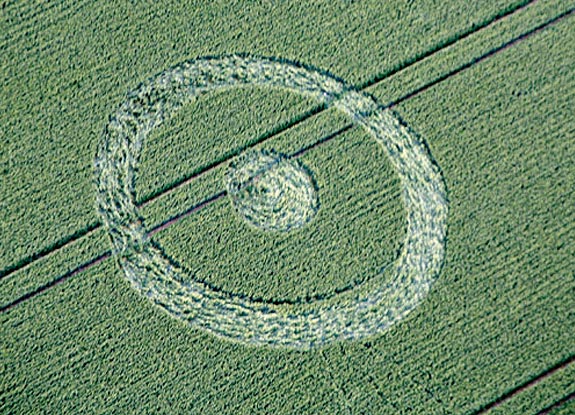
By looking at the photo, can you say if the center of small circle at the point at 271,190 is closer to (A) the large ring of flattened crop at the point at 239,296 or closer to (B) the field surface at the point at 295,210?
(B) the field surface at the point at 295,210

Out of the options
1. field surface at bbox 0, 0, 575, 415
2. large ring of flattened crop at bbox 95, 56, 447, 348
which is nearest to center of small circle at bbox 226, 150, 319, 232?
field surface at bbox 0, 0, 575, 415

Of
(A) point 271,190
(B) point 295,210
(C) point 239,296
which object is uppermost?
(A) point 271,190

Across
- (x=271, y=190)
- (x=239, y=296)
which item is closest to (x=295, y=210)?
(x=271, y=190)

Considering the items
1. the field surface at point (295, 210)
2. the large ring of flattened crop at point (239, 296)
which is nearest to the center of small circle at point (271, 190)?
the field surface at point (295, 210)

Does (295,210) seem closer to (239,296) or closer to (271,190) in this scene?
(271,190)

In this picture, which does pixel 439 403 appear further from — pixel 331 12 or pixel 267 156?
pixel 331 12

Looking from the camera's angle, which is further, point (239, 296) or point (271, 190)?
point (271, 190)
